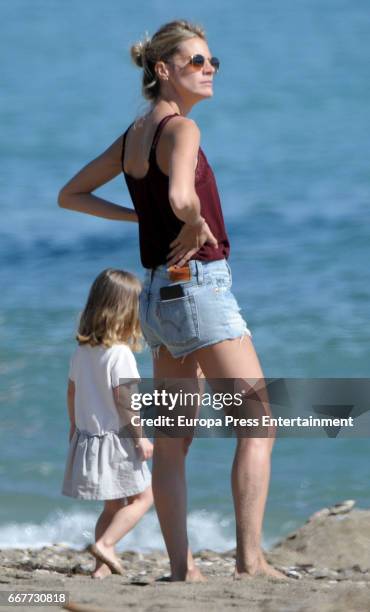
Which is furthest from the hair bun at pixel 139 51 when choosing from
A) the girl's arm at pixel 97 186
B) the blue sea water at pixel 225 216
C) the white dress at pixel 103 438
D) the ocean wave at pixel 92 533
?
the ocean wave at pixel 92 533

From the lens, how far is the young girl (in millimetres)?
3930

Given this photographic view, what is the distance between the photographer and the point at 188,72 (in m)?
3.32

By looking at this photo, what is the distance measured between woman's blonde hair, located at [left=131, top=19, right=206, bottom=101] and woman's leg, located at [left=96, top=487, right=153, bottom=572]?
53.4 inches

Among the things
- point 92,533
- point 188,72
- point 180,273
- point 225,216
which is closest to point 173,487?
point 180,273

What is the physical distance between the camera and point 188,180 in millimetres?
3084

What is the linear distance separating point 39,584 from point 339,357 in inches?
197

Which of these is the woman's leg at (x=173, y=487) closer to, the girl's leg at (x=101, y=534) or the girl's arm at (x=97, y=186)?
the girl's arm at (x=97, y=186)

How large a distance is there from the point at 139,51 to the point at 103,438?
1274mm

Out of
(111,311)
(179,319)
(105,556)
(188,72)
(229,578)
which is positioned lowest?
(229,578)

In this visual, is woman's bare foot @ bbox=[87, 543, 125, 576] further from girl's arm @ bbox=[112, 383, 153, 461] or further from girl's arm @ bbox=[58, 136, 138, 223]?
girl's arm @ bbox=[58, 136, 138, 223]

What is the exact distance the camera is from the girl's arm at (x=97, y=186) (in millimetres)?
3539

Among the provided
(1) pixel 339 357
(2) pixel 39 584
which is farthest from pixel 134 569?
(1) pixel 339 357

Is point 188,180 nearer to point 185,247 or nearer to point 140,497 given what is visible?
point 185,247

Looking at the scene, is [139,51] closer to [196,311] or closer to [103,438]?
[196,311]
